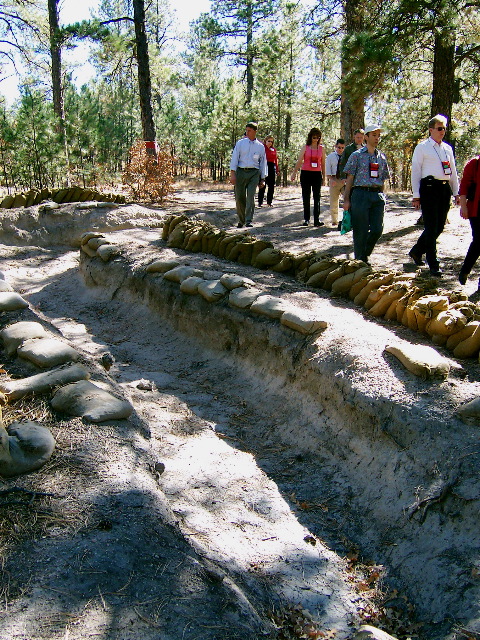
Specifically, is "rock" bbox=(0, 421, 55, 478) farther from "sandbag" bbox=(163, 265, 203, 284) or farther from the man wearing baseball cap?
the man wearing baseball cap

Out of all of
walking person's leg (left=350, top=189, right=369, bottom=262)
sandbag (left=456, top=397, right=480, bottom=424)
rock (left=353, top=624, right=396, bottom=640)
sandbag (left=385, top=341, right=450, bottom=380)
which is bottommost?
rock (left=353, top=624, right=396, bottom=640)

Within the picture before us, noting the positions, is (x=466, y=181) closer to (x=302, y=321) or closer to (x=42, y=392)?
(x=302, y=321)

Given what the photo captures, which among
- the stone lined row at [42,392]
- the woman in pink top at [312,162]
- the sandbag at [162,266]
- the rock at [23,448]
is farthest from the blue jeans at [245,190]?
the rock at [23,448]

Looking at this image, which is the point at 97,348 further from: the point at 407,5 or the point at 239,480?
the point at 407,5

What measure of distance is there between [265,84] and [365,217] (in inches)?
745

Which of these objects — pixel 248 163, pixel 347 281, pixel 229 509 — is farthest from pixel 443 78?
pixel 229 509

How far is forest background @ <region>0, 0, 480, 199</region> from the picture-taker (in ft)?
25.7

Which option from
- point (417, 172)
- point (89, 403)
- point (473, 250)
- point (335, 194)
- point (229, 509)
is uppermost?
point (417, 172)

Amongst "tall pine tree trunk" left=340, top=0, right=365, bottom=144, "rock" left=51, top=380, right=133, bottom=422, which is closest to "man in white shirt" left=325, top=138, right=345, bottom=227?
"tall pine tree trunk" left=340, top=0, right=365, bottom=144

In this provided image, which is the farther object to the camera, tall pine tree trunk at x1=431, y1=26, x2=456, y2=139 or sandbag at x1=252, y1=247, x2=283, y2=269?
tall pine tree trunk at x1=431, y1=26, x2=456, y2=139

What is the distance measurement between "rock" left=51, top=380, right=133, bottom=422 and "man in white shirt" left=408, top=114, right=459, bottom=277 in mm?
4140

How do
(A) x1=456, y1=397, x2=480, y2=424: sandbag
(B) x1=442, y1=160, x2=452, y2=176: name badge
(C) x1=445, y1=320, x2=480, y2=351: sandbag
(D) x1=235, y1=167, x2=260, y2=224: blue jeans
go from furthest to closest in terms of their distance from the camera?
1. (D) x1=235, y1=167, x2=260, y2=224: blue jeans
2. (B) x1=442, y1=160, x2=452, y2=176: name badge
3. (C) x1=445, y1=320, x2=480, y2=351: sandbag
4. (A) x1=456, y1=397, x2=480, y2=424: sandbag

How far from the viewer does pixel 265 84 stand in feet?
75.8

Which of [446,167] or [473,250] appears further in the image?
[446,167]
